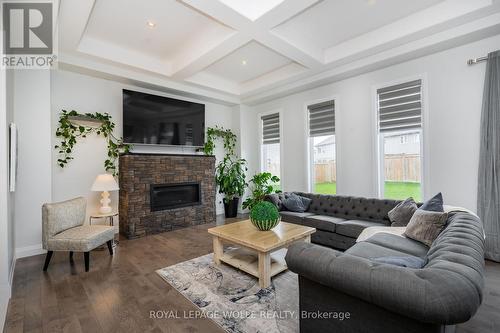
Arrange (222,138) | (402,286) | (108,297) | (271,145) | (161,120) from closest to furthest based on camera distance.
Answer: (402,286) < (108,297) < (161,120) < (271,145) < (222,138)

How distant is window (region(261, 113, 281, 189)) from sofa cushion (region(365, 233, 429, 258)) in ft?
11.1

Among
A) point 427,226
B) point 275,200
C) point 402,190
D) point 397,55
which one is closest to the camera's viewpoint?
point 427,226

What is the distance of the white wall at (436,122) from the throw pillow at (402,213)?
0.69m

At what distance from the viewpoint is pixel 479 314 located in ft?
6.61

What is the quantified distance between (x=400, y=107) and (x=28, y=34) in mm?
5357

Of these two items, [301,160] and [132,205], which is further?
[301,160]

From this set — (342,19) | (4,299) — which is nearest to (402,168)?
(342,19)

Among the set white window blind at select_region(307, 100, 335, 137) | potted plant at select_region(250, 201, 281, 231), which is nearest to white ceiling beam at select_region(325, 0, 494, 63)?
white window blind at select_region(307, 100, 335, 137)

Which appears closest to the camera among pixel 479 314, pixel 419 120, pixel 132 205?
pixel 479 314

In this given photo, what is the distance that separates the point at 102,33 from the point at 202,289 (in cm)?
385

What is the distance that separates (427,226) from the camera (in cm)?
245

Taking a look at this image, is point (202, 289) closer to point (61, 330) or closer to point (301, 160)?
point (61, 330)

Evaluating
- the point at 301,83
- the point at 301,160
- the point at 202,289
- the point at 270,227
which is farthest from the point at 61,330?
the point at 301,83

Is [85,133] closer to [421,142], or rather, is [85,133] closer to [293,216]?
[293,216]
